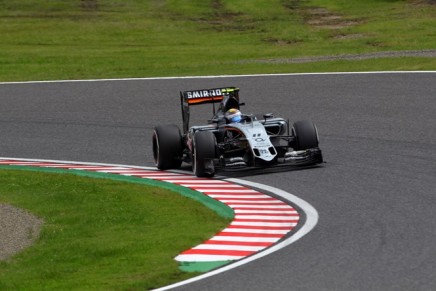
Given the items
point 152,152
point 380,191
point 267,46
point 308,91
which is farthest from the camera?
point 267,46

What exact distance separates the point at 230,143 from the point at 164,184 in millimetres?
1443

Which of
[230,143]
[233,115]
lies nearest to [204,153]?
[230,143]

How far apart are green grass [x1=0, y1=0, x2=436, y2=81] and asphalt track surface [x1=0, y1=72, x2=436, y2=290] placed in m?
2.69

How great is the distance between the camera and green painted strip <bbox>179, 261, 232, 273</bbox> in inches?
443

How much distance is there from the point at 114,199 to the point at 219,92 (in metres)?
4.39

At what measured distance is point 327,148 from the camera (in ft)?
68.0

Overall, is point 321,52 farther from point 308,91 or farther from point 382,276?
point 382,276

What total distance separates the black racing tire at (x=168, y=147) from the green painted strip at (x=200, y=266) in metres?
7.91

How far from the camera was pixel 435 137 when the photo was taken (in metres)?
21.1

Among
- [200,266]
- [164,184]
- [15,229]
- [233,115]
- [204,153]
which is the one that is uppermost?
[233,115]

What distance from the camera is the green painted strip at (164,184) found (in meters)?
15.3

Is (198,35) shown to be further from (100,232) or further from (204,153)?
(100,232)

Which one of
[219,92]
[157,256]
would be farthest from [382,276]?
[219,92]

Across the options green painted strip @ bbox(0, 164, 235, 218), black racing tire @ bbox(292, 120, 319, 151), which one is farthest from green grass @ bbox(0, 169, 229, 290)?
black racing tire @ bbox(292, 120, 319, 151)
